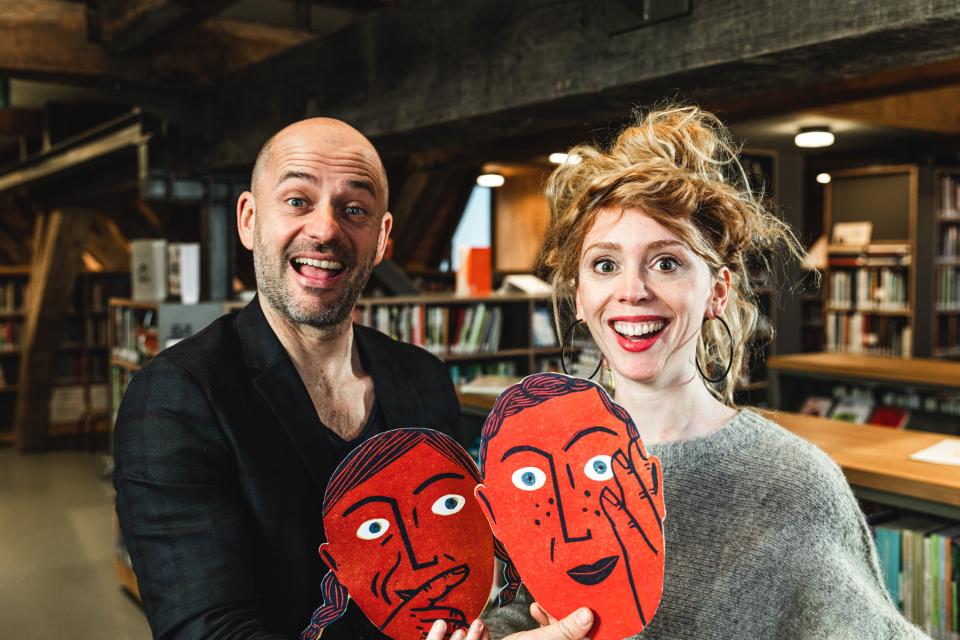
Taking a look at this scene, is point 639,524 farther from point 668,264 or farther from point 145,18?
point 145,18

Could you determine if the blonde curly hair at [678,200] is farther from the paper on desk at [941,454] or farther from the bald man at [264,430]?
the paper on desk at [941,454]

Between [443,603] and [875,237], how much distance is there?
8312mm

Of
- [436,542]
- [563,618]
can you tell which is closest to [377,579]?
[436,542]

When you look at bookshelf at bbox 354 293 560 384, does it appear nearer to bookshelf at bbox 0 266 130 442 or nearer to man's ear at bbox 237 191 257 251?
man's ear at bbox 237 191 257 251

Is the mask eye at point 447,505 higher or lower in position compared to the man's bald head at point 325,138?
lower

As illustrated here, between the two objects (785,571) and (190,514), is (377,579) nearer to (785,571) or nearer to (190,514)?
(190,514)

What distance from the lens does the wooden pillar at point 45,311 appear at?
8.25 meters

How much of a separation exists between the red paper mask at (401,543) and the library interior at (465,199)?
402 millimetres

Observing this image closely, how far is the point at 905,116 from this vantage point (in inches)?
259

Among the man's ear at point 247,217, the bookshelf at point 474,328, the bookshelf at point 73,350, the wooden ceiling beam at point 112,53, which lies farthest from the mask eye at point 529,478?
the bookshelf at point 73,350

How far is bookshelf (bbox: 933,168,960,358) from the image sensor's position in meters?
7.89

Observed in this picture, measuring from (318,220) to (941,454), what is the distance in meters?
2.36

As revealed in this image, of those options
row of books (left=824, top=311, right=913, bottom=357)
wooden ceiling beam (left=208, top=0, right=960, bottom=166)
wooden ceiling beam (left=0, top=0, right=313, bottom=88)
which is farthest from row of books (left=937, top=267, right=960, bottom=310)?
wooden ceiling beam (left=0, top=0, right=313, bottom=88)

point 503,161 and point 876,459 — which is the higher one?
point 503,161
